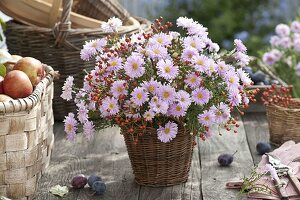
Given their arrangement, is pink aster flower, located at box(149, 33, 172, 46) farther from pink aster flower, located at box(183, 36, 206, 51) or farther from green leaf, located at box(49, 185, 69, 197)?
green leaf, located at box(49, 185, 69, 197)

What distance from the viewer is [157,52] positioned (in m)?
2.80

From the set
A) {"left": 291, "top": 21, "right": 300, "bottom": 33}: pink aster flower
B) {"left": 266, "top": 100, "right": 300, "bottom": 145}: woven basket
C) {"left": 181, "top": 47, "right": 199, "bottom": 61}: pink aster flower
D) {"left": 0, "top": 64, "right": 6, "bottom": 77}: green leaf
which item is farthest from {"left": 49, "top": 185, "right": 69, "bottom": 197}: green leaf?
{"left": 291, "top": 21, "right": 300, "bottom": 33}: pink aster flower

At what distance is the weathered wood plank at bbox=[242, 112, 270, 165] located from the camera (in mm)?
3620

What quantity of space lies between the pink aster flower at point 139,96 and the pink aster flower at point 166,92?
6 centimetres

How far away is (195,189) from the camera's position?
3.10 metres

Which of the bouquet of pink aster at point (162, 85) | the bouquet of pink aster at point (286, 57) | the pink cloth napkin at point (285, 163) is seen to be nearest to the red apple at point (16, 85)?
the bouquet of pink aster at point (162, 85)

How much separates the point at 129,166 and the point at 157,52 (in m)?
0.77

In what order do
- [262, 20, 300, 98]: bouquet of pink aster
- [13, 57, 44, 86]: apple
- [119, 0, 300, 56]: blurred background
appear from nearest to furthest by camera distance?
[13, 57, 44, 86]: apple, [262, 20, 300, 98]: bouquet of pink aster, [119, 0, 300, 56]: blurred background

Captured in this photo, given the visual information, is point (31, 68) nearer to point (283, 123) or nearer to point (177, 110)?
point (177, 110)

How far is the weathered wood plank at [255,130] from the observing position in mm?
3620

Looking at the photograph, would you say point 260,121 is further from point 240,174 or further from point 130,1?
point 130,1

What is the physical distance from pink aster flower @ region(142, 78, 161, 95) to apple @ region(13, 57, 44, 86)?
23.3 inches

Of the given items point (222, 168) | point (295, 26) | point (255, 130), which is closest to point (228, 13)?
point (295, 26)

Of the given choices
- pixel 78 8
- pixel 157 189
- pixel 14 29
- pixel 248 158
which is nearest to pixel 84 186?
pixel 157 189
